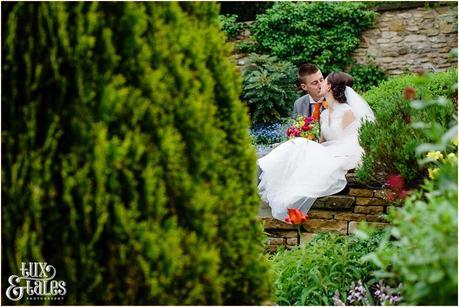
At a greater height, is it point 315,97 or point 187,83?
point 187,83

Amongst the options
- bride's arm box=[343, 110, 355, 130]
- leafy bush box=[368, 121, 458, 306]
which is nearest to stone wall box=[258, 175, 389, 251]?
bride's arm box=[343, 110, 355, 130]

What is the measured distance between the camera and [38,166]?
2.15m

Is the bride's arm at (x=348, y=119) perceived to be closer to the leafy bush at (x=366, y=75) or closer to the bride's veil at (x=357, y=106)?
the bride's veil at (x=357, y=106)

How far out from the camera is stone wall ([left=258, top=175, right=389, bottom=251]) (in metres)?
5.98

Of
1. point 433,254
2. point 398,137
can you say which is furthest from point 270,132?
point 433,254

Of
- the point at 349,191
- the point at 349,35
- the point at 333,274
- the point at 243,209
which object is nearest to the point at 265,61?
the point at 349,35

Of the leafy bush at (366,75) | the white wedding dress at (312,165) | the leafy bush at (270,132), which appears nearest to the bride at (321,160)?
the white wedding dress at (312,165)

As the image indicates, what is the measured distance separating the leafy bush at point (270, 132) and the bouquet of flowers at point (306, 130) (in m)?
2.59

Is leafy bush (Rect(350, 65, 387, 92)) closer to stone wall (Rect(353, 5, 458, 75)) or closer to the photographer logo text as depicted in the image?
stone wall (Rect(353, 5, 458, 75))

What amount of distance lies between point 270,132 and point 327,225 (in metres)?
4.84

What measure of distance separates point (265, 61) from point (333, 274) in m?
8.20

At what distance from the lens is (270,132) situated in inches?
428

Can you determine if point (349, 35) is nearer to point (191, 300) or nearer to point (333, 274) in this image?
point (333, 274)

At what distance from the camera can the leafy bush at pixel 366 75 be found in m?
12.1
